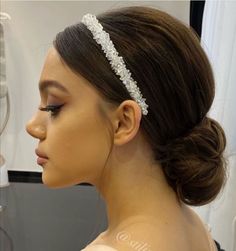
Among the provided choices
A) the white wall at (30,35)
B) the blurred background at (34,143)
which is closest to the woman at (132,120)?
the blurred background at (34,143)

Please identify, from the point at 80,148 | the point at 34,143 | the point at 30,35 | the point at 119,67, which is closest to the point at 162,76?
the point at 119,67

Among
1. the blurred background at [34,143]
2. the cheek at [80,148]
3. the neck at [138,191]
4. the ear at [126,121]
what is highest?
the ear at [126,121]

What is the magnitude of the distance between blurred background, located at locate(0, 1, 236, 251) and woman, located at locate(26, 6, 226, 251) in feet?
2.40

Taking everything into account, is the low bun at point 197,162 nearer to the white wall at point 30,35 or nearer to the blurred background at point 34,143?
the blurred background at point 34,143

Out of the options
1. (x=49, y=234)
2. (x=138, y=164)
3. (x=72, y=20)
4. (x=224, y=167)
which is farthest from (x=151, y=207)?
(x=72, y=20)

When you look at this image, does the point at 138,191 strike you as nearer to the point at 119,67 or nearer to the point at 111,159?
the point at 111,159

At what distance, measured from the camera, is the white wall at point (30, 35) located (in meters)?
1.88

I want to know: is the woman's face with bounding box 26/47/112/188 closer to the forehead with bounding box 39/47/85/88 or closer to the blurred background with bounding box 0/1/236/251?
the forehead with bounding box 39/47/85/88

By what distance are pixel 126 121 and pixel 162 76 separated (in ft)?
0.28

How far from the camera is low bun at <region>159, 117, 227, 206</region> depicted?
70cm

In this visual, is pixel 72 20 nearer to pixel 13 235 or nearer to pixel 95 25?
pixel 13 235

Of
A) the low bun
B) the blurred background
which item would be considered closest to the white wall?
the blurred background

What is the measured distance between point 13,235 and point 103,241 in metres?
1.06

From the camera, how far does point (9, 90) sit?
2.00 m
